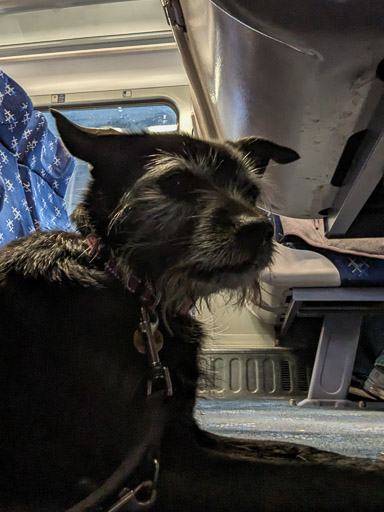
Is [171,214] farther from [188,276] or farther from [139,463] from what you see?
[139,463]

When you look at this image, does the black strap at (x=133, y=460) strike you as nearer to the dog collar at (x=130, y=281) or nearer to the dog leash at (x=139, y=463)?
the dog leash at (x=139, y=463)

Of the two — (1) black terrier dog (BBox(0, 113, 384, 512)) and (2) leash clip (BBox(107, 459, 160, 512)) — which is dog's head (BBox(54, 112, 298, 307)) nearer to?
(1) black terrier dog (BBox(0, 113, 384, 512))

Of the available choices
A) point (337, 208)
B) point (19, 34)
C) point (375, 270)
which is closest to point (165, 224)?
point (337, 208)

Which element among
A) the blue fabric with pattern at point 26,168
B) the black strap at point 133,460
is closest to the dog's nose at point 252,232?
the black strap at point 133,460

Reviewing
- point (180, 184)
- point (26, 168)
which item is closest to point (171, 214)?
point (180, 184)

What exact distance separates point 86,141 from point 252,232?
0.33 m

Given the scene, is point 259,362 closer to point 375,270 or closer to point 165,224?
point 375,270

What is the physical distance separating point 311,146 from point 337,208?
298 millimetres

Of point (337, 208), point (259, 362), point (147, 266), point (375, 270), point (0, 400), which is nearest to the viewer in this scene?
point (0, 400)

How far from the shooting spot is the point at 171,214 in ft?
2.51

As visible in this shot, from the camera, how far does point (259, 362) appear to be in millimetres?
1922

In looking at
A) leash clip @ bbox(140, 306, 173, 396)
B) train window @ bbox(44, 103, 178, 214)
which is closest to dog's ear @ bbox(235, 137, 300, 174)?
leash clip @ bbox(140, 306, 173, 396)

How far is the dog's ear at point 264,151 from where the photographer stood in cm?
83

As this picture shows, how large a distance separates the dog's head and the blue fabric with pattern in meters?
0.44
